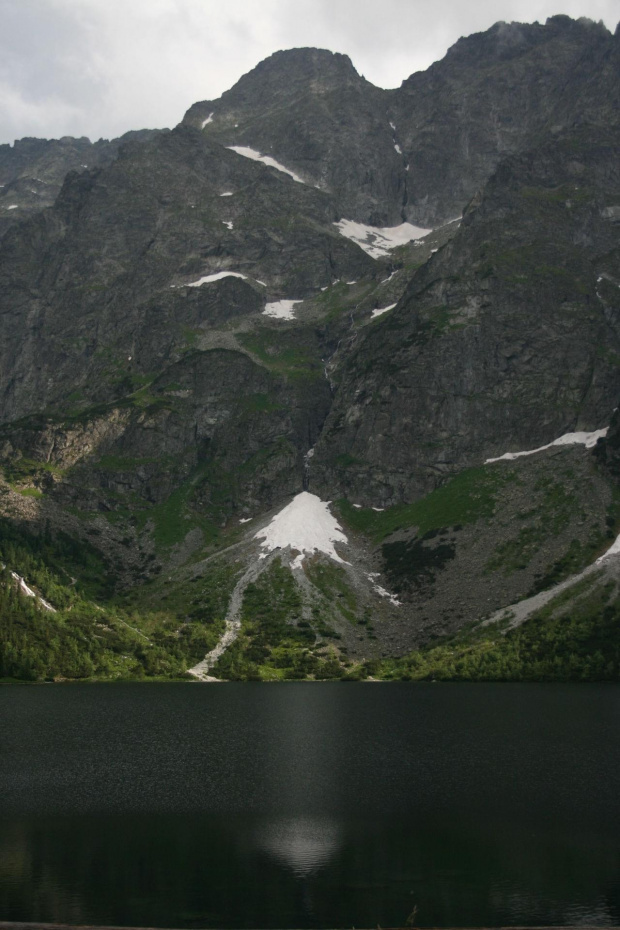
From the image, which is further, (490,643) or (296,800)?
(490,643)

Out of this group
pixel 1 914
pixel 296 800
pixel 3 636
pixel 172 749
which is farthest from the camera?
pixel 3 636

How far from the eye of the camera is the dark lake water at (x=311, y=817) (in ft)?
123

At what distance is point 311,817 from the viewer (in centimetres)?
5756

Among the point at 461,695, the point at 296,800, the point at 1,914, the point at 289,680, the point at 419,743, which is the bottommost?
the point at 1,914

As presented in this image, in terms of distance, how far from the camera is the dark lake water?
3747 cm

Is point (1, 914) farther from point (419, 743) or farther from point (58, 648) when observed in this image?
point (58, 648)

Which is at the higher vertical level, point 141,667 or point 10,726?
point 141,667

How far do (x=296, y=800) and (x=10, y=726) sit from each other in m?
54.3

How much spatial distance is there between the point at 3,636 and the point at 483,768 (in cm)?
13865

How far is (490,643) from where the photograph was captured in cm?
19175

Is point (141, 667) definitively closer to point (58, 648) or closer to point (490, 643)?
point (58, 648)

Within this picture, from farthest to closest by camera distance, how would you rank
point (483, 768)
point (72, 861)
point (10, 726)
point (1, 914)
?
point (10, 726)
point (483, 768)
point (72, 861)
point (1, 914)

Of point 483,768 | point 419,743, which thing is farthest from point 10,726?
point 483,768

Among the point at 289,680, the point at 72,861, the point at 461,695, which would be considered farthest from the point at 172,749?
the point at 289,680
